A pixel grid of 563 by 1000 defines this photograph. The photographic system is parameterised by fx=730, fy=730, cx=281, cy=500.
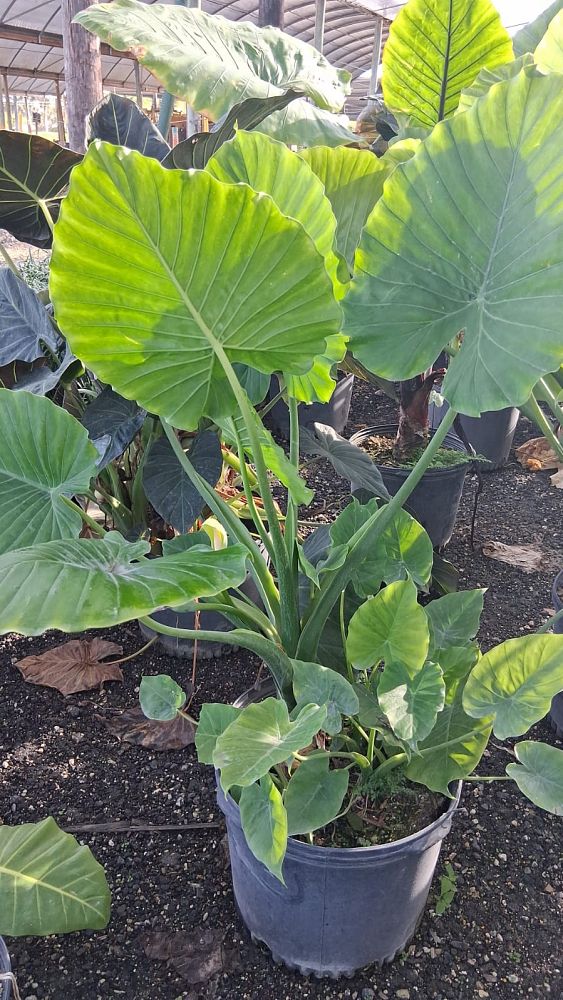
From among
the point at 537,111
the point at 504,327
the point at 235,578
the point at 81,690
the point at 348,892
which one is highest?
the point at 537,111

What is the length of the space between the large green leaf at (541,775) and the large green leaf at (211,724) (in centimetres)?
34

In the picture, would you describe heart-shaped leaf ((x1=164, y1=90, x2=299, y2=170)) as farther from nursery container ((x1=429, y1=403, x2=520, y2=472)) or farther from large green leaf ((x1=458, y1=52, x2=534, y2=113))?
nursery container ((x1=429, y1=403, x2=520, y2=472))

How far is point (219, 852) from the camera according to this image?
121 cm

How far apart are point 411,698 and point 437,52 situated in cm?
115

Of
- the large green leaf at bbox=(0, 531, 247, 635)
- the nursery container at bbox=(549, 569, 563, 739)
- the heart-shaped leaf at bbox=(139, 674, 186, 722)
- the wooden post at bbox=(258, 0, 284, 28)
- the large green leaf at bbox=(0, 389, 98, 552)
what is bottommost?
the nursery container at bbox=(549, 569, 563, 739)

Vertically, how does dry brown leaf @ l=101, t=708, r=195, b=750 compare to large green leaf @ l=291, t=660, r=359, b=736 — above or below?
below

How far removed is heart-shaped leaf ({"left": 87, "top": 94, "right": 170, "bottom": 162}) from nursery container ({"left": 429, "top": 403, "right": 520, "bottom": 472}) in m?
1.46

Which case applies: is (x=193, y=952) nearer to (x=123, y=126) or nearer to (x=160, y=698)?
(x=160, y=698)

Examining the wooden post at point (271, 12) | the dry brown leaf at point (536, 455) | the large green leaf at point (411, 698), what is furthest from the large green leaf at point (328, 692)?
the wooden post at point (271, 12)

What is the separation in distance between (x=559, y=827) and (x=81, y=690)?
0.95m

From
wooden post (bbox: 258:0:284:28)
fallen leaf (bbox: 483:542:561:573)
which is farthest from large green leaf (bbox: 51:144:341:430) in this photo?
wooden post (bbox: 258:0:284:28)

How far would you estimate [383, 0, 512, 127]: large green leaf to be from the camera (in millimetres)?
1255

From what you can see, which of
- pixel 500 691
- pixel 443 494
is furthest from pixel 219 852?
pixel 443 494

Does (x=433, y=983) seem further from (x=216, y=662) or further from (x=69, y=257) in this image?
(x=69, y=257)
